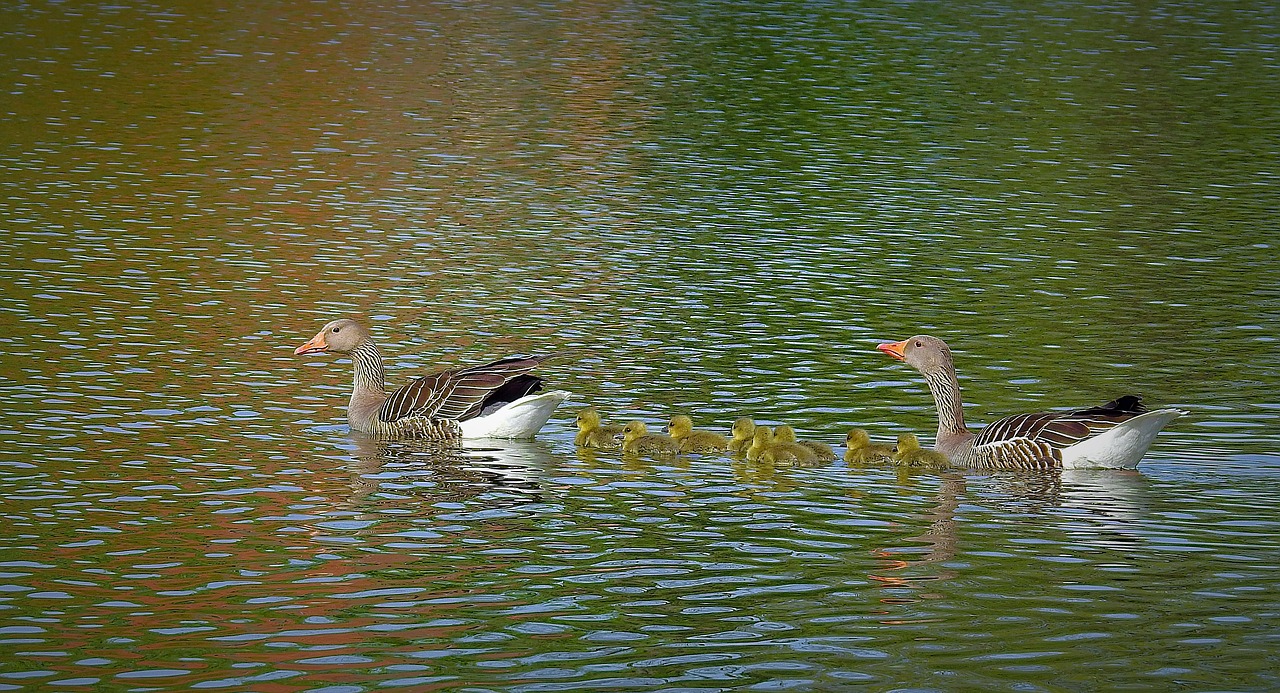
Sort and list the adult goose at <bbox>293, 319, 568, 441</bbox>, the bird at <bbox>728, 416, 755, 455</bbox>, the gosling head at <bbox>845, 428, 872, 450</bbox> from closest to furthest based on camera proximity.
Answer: the gosling head at <bbox>845, 428, 872, 450</bbox>, the bird at <bbox>728, 416, 755, 455</bbox>, the adult goose at <bbox>293, 319, 568, 441</bbox>

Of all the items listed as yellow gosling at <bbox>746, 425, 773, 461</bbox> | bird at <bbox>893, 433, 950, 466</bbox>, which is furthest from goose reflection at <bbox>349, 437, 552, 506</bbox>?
bird at <bbox>893, 433, 950, 466</bbox>

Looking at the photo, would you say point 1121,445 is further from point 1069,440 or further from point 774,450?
point 774,450

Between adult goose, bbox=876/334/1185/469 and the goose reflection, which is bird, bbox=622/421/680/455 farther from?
adult goose, bbox=876/334/1185/469

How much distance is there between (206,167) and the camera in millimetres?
40625

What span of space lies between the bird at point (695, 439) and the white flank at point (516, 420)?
136 cm

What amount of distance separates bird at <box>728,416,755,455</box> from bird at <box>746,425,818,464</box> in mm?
287

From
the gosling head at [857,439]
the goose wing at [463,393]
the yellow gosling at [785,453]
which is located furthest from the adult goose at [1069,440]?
the goose wing at [463,393]

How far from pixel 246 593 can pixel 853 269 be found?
62.2 ft

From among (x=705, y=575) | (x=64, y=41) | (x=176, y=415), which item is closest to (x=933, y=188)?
(x=176, y=415)

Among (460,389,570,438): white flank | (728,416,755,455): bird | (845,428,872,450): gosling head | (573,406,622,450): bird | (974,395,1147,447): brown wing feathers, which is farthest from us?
(460,389,570,438): white flank

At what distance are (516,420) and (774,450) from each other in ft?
9.84

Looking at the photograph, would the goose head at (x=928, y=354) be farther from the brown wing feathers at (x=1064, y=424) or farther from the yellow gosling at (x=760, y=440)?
the yellow gosling at (x=760, y=440)

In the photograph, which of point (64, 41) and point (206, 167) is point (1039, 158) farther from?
point (64, 41)

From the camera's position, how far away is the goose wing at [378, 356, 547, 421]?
20.5 metres
